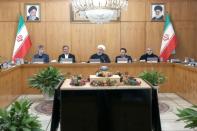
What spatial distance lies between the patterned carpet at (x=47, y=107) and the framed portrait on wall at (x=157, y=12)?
3.81 meters

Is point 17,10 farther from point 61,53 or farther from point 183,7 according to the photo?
point 183,7

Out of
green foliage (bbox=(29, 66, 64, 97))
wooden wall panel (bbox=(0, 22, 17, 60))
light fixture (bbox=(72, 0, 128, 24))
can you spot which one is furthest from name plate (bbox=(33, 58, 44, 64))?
light fixture (bbox=(72, 0, 128, 24))

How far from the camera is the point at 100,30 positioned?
1111 cm

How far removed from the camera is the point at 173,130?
593cm

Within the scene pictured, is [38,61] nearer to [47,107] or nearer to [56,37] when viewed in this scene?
[56,37]

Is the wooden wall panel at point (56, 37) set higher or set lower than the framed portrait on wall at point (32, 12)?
lower

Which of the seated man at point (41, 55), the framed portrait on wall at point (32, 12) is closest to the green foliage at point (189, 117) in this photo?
the seated man at point (41, 55)

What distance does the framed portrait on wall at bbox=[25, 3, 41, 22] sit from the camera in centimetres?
1090

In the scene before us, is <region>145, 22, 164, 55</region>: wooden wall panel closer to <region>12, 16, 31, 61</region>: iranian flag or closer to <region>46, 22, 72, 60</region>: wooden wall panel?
<region>46, 22, 72, 60</region>: wooden wall panel

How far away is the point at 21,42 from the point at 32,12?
42.0 inches

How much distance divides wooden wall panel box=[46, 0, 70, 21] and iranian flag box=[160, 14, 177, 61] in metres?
3.20

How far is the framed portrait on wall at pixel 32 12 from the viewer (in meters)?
10.9

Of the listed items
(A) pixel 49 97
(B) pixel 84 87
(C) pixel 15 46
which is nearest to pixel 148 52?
(A) pixel 49 97

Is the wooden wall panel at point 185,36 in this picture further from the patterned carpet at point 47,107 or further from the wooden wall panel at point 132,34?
the patterned carpet at point 47,107
